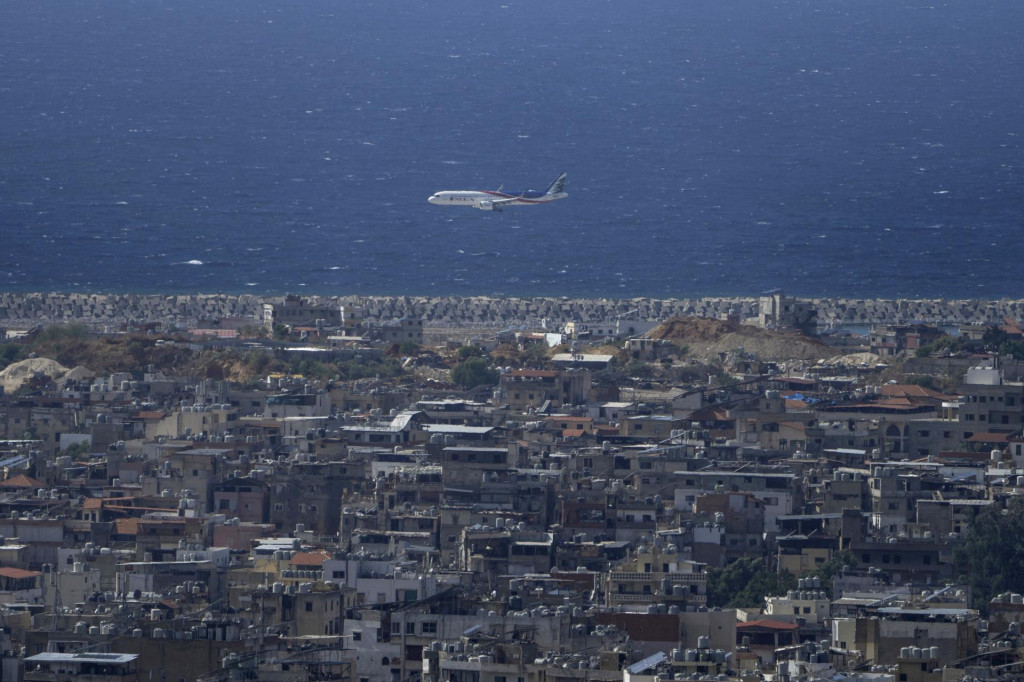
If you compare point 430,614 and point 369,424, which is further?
point 369,424

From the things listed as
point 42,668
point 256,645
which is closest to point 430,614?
point 256,645

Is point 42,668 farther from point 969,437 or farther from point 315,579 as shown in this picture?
point 969,437

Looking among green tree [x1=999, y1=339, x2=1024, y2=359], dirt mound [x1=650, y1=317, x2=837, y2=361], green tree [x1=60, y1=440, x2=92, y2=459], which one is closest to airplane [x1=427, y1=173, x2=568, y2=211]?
dirt mound [x1=650, y1=317, x2=837, y2=361]

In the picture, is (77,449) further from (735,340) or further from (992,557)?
(735,340)

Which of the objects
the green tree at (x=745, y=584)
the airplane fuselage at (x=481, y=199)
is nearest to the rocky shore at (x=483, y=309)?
the airplane fuselage at (x=481, y=199)

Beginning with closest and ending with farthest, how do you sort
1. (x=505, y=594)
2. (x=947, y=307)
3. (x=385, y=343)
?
(x=505, y=594)
(x=385, y=343)
(x=947, y=307)

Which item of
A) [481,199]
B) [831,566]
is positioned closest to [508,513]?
[831,566]

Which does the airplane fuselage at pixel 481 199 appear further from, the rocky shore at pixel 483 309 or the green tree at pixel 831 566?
the green tree at pixel 831 566
